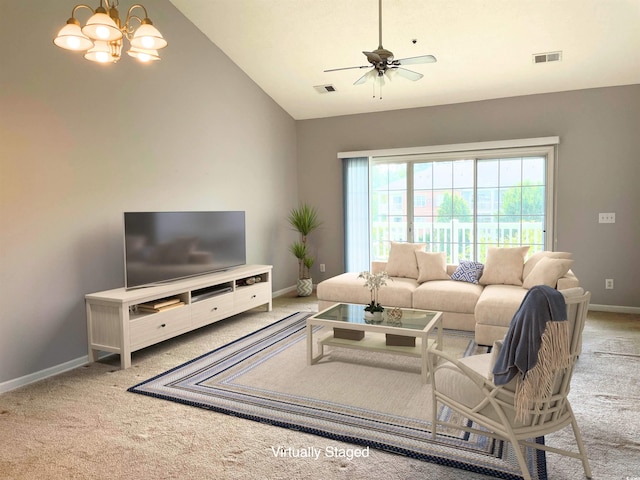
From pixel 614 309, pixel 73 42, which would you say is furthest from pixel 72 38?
pixel 614 309

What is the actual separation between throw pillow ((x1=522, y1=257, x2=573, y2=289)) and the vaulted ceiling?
7.68 ft

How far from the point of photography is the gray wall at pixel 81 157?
11.0 ft

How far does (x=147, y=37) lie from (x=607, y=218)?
18.0 feet

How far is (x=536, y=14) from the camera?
171 inches

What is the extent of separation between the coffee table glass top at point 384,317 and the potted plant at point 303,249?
250 centimetres

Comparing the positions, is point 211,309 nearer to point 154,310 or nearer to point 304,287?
point 154,310

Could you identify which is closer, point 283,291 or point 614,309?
point 614,309

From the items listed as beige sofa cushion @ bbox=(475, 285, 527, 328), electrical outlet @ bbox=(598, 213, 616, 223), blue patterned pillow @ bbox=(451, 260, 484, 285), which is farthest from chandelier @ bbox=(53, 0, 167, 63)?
electrical outlet @ bbox=(598, 213, 616, 223)

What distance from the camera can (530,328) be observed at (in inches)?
77.7

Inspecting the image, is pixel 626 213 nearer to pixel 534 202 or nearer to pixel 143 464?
pixel 534 202

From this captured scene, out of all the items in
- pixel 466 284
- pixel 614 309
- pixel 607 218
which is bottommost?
pixel 614 309

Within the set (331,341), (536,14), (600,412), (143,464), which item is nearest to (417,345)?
(331,341)

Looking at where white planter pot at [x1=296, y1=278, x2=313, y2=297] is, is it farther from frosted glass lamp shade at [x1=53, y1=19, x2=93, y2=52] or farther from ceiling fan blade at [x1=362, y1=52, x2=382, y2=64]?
frosted glass lamp shade at [x1=53, y1=19, x2=93, y2=52]

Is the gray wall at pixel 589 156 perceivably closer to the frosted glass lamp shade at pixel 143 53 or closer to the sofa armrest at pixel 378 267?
the sofa armrest at pixel 378 267
